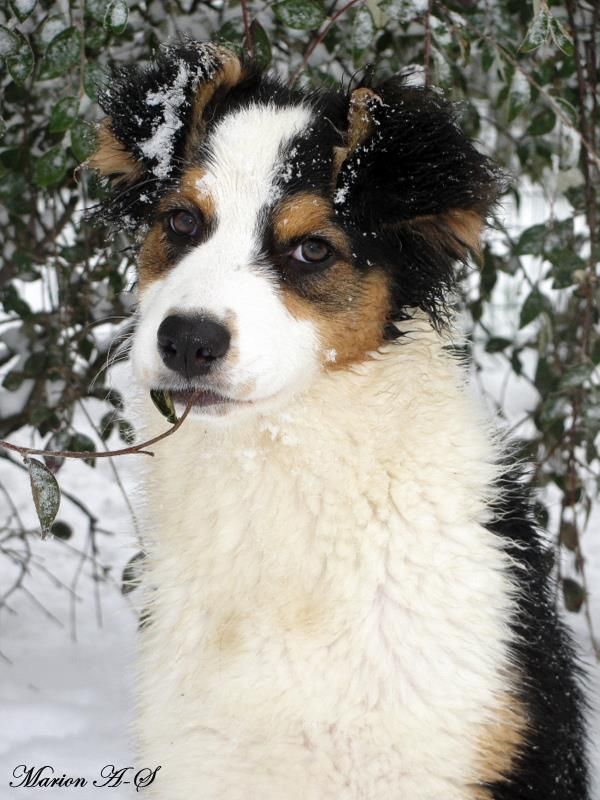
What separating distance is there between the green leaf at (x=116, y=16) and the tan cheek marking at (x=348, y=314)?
842mm

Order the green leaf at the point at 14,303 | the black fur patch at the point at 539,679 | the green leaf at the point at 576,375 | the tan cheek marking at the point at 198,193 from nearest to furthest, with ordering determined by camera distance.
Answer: the black fur patch at the point at 539,679 < the tan cheek marking at the point at 198,193 < the green leaf at the point at 576,375 < the green leaf at the point at 14,303

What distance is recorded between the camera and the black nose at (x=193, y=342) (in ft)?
7.38

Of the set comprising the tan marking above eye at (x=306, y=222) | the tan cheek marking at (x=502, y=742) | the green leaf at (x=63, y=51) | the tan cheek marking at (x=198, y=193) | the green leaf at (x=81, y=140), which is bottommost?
the tan cheek marking at (x=502, y=742)

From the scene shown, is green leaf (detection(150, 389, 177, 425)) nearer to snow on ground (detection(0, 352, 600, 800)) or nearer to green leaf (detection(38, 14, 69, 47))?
snow on ground (detection(0, 352, 600, 800))

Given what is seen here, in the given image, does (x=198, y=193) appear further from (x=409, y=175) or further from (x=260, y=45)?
(x=260, y=45)

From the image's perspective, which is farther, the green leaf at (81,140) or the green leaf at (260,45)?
the green leaf at (260,45)

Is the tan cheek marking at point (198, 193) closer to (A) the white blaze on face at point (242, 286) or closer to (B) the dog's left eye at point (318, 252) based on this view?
(A) the white blaze on face at point (242, 286)

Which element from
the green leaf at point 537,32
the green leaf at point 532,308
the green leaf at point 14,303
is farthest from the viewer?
the green leaf at point 14,303

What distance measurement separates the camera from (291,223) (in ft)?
8.45

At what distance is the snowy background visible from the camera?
140 inches

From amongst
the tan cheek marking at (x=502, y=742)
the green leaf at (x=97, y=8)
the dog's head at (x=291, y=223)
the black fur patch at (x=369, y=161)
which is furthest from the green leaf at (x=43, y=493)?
the green leaf at (x=97, y=8)

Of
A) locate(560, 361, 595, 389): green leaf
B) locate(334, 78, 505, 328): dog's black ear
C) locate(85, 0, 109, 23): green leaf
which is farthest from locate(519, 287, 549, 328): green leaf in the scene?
locate(85, 0, 109, 23): green leaf

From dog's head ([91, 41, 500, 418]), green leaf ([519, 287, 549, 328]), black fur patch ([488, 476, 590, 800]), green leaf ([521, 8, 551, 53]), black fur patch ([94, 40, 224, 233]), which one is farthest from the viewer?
green leaf ([519, 287, 549, 328])

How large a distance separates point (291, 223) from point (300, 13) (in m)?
0.75
